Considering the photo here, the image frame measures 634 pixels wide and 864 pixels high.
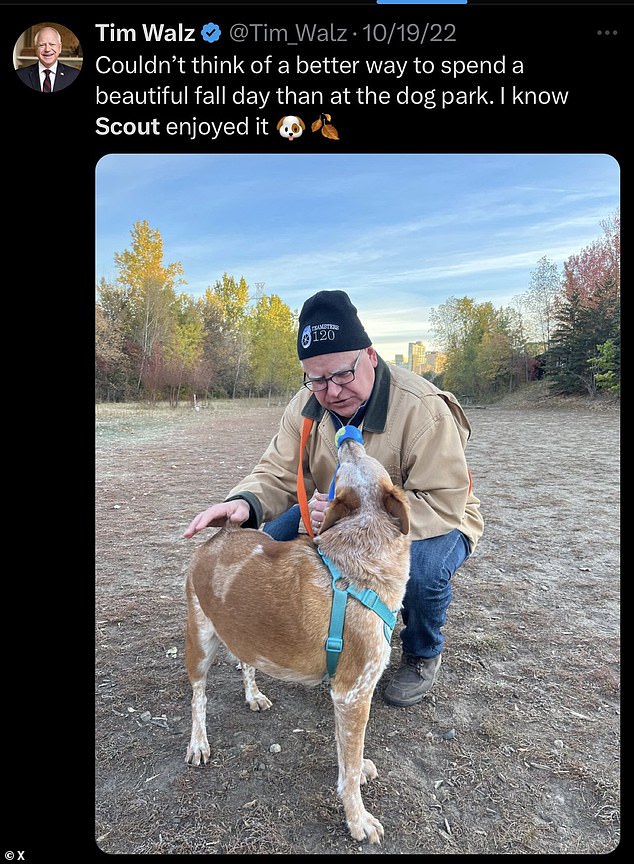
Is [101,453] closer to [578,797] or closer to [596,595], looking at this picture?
[596,595]

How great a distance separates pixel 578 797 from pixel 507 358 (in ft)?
117

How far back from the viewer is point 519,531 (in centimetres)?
742

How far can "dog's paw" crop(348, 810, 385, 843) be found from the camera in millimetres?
2654

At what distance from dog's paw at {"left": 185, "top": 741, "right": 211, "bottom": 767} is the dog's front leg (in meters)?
0.92

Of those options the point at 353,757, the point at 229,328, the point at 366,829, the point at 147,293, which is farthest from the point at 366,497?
the point at 229,328
